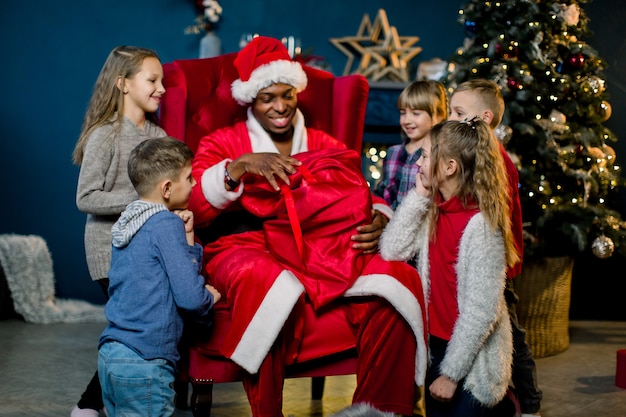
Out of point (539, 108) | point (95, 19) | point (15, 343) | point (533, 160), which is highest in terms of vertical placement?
point (95, 19)

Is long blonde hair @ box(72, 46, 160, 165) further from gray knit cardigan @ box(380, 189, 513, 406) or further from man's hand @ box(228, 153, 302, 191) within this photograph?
gray knit cardigan @ box(380, 189, 513, 406)

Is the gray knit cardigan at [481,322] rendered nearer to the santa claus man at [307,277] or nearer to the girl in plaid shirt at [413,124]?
the santa claus man at [307,277]

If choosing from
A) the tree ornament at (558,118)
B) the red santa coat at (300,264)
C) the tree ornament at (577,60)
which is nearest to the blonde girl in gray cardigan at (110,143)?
the red santa coat at (300,264)

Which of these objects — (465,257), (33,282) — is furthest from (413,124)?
(33,282)

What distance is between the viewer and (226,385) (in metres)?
3.76

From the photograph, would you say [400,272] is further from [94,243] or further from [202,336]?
[94,243]

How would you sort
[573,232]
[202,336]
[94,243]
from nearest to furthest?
[202,336] < [94,243] < [573,232]

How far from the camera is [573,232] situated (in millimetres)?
4305

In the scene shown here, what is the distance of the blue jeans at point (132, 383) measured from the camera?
2.39 metres

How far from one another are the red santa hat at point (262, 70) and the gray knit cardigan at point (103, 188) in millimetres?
493

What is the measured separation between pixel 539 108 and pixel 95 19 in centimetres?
288

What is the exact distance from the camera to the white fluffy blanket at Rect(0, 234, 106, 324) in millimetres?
5000

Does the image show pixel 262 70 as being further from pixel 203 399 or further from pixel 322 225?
pixel 203 399

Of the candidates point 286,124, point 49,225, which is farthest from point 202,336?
point 49,225
